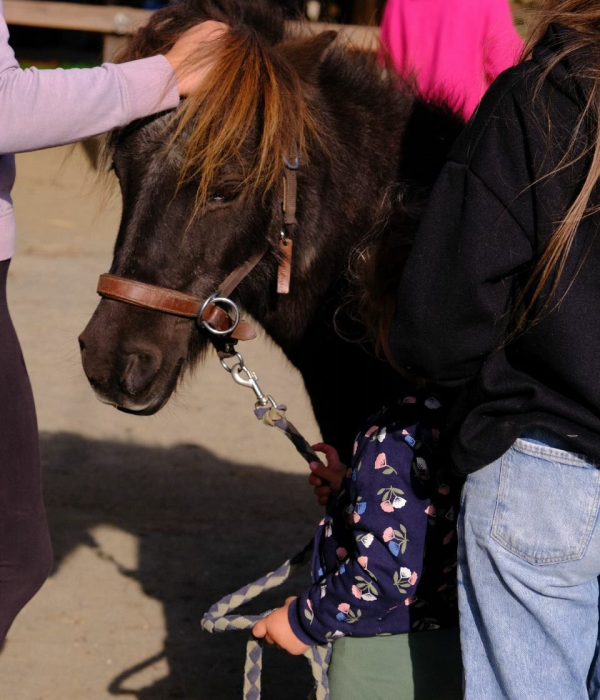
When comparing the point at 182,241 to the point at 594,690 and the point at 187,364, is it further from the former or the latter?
the point at 594,690

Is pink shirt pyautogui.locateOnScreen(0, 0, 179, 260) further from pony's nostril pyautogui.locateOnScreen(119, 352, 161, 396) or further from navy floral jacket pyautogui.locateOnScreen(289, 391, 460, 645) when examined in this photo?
navy floral jacket pyautogui.locateOnScreen(289, 391, 460, 645)

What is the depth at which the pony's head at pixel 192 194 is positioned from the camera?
2.05m

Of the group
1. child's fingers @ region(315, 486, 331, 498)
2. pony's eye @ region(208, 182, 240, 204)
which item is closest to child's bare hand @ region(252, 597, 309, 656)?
child's fingers @ region(315, 486, 331, 498)

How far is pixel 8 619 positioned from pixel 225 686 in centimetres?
99

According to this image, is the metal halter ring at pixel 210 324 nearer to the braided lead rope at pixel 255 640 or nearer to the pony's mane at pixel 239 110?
the pony's mane at pixel 239 110

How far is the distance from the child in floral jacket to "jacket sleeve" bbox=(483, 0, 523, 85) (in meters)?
1.18

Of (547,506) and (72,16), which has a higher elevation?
(547,506)

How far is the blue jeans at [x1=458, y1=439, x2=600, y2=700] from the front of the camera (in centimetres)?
146

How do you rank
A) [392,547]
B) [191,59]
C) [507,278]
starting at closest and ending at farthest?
[507,278], [392,547], [191,59]

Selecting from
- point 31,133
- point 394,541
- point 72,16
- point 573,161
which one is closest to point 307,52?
point 31,133

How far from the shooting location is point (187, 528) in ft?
12.6

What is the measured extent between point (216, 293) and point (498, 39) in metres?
1.13

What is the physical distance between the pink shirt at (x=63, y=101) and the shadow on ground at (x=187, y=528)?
166 cm

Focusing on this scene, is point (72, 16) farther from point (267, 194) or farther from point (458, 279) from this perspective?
point (458, 279)
